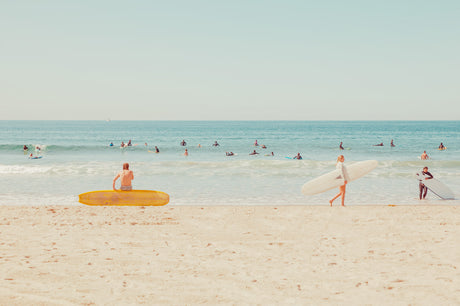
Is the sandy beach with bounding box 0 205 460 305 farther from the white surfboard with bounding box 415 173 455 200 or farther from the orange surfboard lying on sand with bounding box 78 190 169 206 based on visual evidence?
the white surfboard with bounding box 415 173 455 200

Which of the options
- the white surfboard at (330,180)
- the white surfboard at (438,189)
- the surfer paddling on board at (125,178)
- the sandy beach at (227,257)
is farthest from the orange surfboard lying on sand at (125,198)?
the white surfboard at (438,189)

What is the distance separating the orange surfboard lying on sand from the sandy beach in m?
1.02

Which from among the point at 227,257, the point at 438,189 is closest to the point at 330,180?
the point at 438,189

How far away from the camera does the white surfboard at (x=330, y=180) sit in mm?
14271

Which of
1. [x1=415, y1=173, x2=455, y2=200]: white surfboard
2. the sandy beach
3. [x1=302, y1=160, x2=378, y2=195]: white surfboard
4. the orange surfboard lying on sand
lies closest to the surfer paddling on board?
the orange surfboard lying on sand

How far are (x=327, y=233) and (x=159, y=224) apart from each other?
4.47 m

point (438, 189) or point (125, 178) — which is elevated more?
point (125, 178)

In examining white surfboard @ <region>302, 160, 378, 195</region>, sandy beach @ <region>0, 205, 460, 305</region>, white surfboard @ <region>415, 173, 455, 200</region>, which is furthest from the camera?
white surfboard @ <region>415, 173, 455, 200</region>

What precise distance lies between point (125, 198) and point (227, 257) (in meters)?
6.69

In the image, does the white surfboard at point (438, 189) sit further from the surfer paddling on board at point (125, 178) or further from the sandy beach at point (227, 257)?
the surfer paddling on board at point (125, 178)

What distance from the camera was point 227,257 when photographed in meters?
7.81

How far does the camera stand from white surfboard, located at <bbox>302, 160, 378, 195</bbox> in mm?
14271

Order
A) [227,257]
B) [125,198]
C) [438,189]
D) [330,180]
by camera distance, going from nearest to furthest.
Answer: [227,257], [125,198], [330,180], [438,189]

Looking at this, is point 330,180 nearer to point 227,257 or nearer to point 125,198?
point 125,198
